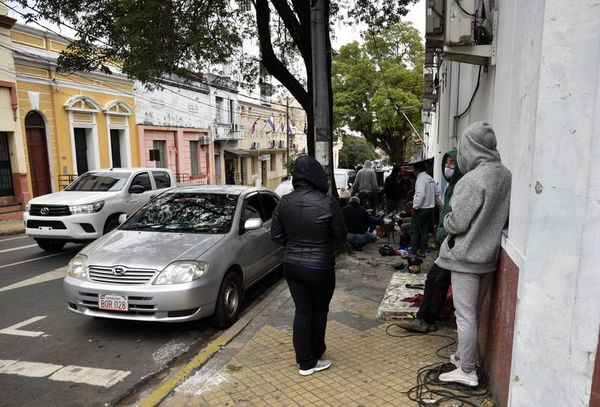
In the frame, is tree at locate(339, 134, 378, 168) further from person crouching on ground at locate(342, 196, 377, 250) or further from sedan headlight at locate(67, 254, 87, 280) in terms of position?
sedan headlight at locate(67, 254, 87, 280)

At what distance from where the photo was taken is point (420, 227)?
7.62 metres

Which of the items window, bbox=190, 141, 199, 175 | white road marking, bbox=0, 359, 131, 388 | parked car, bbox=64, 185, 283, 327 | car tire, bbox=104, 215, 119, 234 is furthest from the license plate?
window, bbox=190, 141, 199, 175

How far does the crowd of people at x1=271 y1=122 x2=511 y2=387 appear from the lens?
3.02 m

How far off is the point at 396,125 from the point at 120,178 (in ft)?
61.9

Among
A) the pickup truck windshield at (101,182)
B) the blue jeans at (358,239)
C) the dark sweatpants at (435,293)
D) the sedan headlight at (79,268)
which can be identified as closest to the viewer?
the dark sweatpants at (435,293)

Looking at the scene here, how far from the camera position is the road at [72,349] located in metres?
3.74

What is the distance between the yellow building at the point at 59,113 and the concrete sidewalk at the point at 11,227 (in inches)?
88.0

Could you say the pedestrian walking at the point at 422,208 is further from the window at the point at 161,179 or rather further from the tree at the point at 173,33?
the window at the point at 161,179

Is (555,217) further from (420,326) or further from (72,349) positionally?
(72,349)

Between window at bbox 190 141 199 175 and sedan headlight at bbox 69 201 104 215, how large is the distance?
20.1 metres

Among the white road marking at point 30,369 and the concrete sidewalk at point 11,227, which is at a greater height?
the white road marking at point 30,369

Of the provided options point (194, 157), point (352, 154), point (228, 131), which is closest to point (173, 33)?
point (194, 157)

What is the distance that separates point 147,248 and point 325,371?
2.44 metres

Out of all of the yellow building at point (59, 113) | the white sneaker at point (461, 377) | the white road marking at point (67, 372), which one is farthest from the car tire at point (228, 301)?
the yellow building at point (59, 113)
